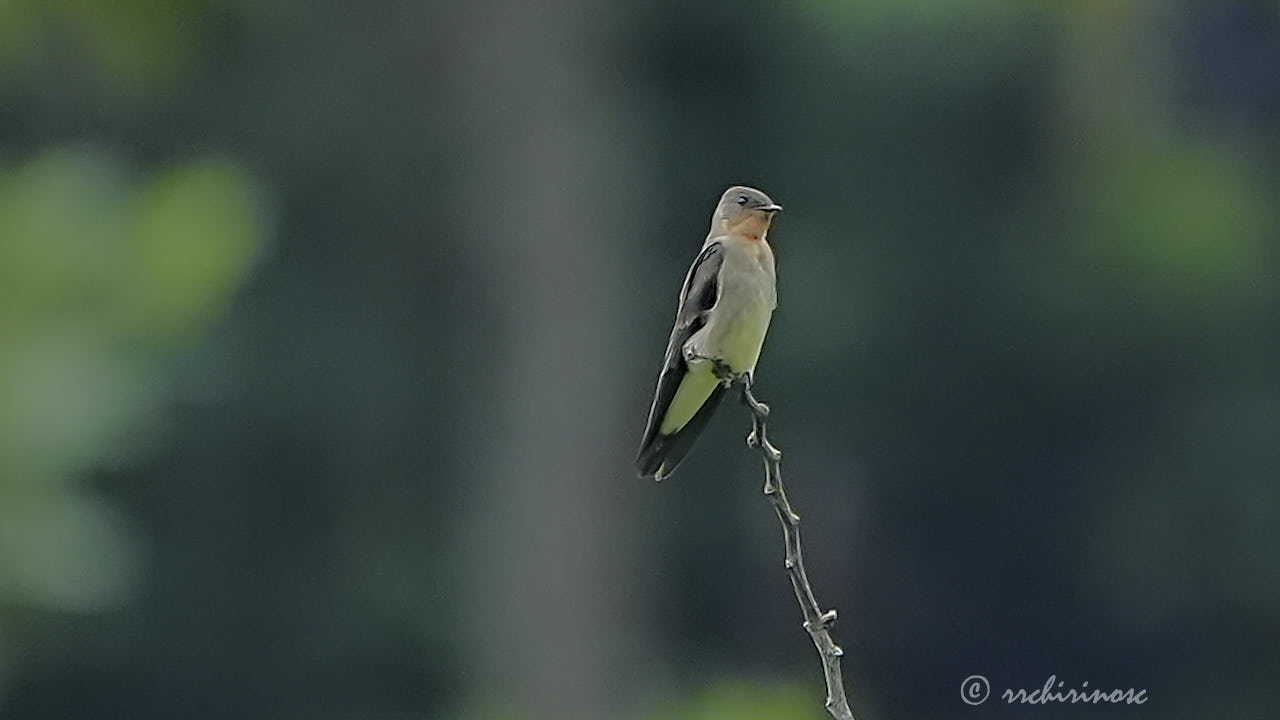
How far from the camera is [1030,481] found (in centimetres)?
1566

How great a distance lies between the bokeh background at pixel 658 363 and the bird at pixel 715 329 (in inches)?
295

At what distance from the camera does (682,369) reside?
4230 millimetres

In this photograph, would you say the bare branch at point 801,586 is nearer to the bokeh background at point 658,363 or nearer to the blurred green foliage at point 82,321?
the blurred green foliage at point 82,321

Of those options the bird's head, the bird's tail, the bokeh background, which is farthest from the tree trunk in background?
the bird's tail

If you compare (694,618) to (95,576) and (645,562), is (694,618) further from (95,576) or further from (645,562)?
(95,576)

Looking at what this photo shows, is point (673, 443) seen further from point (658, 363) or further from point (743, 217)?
point (658, 363)

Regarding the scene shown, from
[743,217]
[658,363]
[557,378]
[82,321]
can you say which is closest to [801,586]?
[743,217]

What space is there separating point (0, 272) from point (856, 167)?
7.77 meters

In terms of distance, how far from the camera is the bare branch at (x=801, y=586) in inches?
104

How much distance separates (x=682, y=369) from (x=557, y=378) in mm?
8947

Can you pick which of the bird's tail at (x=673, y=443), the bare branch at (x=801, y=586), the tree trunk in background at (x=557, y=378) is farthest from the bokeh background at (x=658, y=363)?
the bare branch at (x=801, y=586)

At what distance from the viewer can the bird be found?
4.10 m

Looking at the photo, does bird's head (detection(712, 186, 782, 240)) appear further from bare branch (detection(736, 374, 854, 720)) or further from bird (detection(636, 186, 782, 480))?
bare branch (detection(736, 374, 854, 720))

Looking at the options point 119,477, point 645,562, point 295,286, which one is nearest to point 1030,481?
point 645,562
